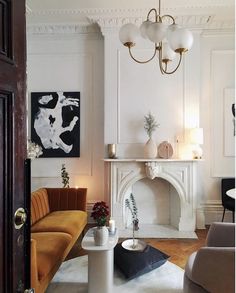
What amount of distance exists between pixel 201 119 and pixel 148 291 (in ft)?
10.2

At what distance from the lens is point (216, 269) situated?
1815 mm

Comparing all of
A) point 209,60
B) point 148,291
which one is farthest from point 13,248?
point 209,60

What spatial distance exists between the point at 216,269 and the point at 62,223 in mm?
2121

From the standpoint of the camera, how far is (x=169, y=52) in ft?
10.6

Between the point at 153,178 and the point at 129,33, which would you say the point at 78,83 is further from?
the point at 129,33

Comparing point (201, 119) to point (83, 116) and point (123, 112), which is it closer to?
point (123, 112)

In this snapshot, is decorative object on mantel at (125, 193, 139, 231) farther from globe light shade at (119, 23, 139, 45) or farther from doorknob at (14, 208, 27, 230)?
doorknob at (14, 208, 27, 230)

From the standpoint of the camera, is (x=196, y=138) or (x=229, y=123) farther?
(x=229, y=123)

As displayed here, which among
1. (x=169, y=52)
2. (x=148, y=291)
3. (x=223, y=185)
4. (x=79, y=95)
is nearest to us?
(x=148, y=291)

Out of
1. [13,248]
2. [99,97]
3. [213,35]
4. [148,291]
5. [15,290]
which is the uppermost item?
[213,35]

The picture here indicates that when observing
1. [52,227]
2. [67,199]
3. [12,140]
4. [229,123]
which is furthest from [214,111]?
[12,140]

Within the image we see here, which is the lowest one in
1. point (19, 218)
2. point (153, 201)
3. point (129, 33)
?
point (153, 201)

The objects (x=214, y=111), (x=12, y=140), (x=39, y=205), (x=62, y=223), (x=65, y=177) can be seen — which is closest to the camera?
(x=12, y=140)

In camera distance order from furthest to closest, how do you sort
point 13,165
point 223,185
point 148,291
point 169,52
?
point 223,185, point 169,52, point 148,291, point 13,165
